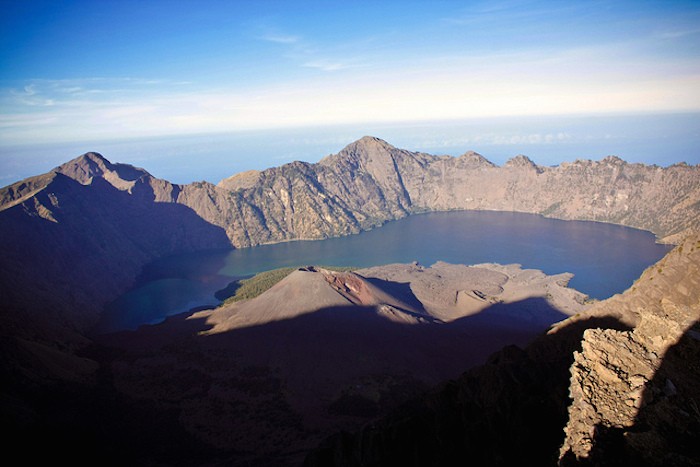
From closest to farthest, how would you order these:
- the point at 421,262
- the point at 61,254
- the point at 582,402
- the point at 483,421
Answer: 1. the point at 582,402
2. the point at 483,421
3. the point at 61,254
4. the point at 421,262

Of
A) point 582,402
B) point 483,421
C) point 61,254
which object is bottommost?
point 61,254

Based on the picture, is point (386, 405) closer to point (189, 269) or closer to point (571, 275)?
point (571, 275)

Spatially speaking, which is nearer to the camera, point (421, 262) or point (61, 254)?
point (61, 254)

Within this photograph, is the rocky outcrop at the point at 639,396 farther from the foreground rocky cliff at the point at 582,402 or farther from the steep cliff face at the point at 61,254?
the steep cliff face at the point at 61,254

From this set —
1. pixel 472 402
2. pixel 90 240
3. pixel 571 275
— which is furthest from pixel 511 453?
pixel 90 240

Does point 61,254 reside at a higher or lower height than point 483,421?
lower

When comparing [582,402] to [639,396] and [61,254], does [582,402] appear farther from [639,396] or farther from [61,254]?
[61,254]

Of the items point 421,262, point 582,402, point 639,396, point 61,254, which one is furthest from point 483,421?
point 421,262

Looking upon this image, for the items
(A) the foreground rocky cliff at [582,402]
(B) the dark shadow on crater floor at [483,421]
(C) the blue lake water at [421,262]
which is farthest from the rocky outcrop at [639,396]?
(C) the blue lake water at [421,262]
